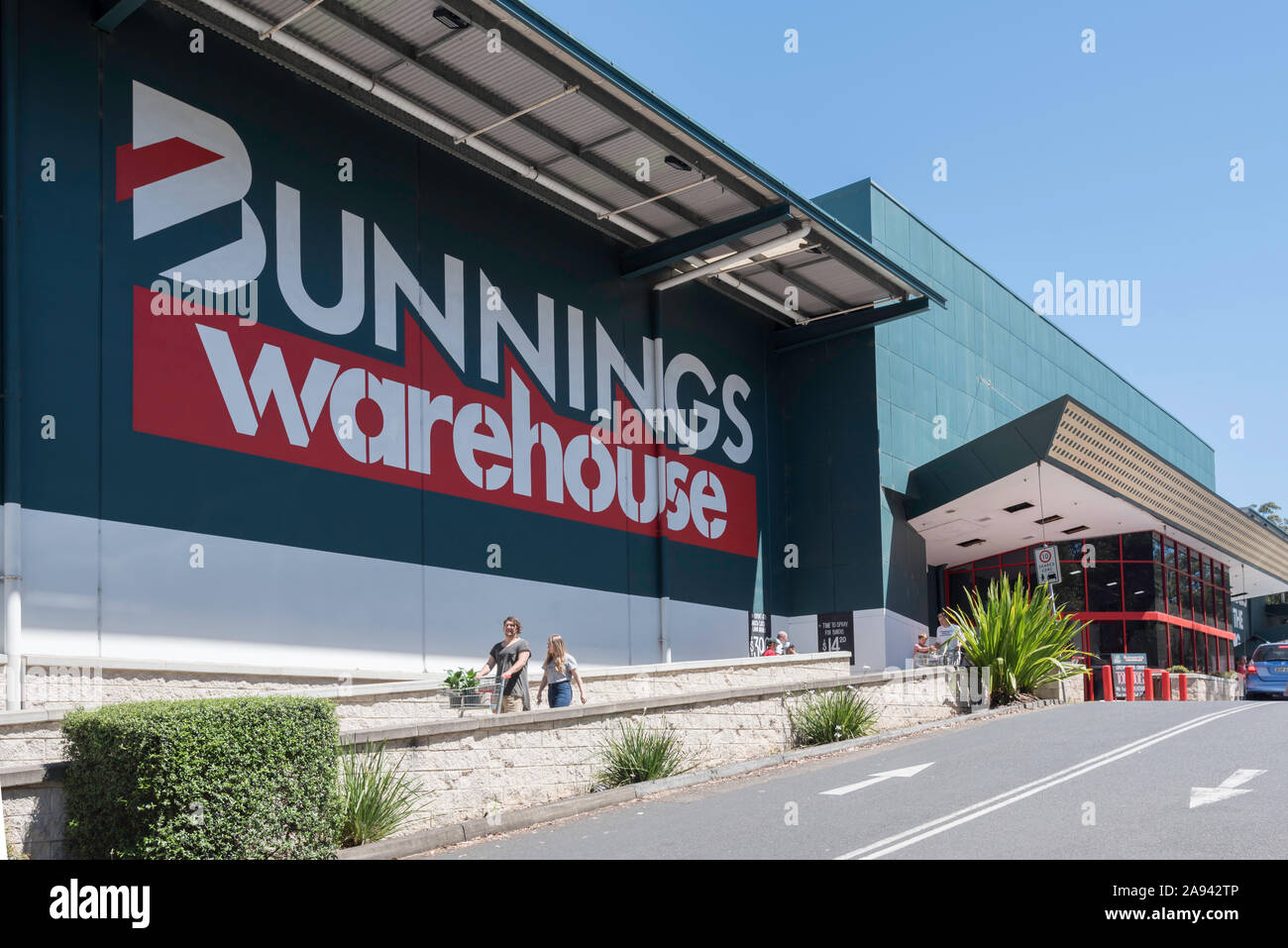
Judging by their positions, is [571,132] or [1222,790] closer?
[1222,790]

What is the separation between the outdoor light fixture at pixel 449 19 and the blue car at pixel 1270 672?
2258cm

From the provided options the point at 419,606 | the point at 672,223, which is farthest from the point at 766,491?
the point at 419,606

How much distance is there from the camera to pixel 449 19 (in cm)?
1628

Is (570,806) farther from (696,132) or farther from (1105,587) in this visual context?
(1105,587)

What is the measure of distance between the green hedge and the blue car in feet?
80.4

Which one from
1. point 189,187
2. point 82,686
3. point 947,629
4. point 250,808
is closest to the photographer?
point 250,808

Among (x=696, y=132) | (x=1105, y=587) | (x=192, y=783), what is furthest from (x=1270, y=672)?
(x=192, y=783)

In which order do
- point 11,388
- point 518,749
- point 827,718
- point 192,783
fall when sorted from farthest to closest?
point 827,718
point 11,388
point 518,749
point 192,783

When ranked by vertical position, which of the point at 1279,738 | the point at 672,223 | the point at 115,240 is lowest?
the point at 1279,738

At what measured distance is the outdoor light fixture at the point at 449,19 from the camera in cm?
1612

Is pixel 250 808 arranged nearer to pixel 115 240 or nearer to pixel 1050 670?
pixel 115 240

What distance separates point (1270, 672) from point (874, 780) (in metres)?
18.9
